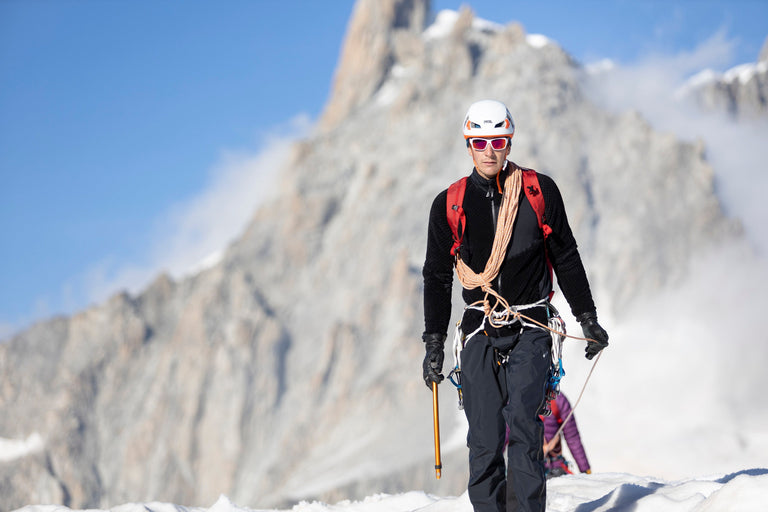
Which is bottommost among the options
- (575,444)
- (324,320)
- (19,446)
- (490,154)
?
(575,444)

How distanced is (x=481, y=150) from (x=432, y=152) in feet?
264

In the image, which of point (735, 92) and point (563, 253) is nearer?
point (563, 253)

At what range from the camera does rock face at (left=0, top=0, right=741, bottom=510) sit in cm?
6738

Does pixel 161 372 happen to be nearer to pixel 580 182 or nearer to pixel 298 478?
pixel 298 478

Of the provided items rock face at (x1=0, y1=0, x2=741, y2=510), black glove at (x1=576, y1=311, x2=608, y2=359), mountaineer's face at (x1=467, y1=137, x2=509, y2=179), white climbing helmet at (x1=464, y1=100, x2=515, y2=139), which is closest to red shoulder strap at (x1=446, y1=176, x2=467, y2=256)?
mountaineer's face at (x1=467, y1=137, x2=509, y2=179)

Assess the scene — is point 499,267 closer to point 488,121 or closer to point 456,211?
point 456,211

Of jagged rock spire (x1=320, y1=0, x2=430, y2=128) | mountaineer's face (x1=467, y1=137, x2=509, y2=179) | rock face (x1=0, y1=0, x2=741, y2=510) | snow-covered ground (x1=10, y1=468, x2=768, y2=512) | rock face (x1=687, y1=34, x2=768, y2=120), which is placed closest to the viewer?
snow-covered ground (x1=10, y1=468, x2=768, y2=512)

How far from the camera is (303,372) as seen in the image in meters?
74.2

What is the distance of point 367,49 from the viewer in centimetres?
11069

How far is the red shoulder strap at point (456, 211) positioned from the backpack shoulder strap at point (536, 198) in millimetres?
468

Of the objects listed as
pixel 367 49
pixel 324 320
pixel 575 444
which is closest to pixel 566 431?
pixel 575 444

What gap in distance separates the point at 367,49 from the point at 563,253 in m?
109

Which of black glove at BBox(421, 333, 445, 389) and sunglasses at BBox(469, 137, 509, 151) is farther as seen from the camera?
black glove at BBox(421, 333, 445, 389)

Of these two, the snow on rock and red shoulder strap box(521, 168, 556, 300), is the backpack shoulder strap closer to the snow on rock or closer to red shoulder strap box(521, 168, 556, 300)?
red shoulder strap box(521, 168, 556, 300)
